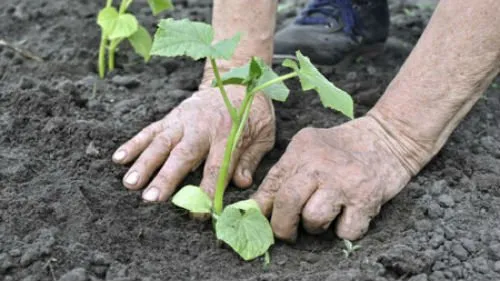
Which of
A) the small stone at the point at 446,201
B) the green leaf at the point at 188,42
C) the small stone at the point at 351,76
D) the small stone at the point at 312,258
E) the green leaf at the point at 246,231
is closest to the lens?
the green leaf at the point at 188,42

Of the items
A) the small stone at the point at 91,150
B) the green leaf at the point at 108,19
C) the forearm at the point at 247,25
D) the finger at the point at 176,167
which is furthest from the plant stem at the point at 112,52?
the finger at the point at 176,167

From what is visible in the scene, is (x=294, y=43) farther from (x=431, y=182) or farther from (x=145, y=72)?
(x=431, y=182)

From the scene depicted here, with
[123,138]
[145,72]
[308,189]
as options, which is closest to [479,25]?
[308,189]

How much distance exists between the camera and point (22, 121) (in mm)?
2402

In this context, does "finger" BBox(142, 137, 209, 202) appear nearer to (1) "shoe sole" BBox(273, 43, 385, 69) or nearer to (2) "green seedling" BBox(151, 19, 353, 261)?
(2) "green seedling" BBox(151, 19, 353, 261)

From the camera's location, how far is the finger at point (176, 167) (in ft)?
6.97

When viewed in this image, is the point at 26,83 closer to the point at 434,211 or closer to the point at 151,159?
the point at 151,159

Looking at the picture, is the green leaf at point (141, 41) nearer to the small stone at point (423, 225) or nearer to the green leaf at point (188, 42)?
the green leaf at point (188, 42)

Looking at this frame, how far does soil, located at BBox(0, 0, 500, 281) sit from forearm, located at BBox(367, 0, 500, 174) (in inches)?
5.0

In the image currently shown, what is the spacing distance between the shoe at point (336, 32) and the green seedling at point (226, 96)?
1.04 m

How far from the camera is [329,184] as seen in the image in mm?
1994

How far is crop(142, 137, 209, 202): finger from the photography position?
6.97 feet

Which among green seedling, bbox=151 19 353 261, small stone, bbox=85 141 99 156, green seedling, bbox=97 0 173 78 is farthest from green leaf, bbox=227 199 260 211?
green seedling, bbox=97 0 173 78

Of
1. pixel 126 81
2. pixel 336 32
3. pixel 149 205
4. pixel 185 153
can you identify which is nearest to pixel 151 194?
pixel 149 205
